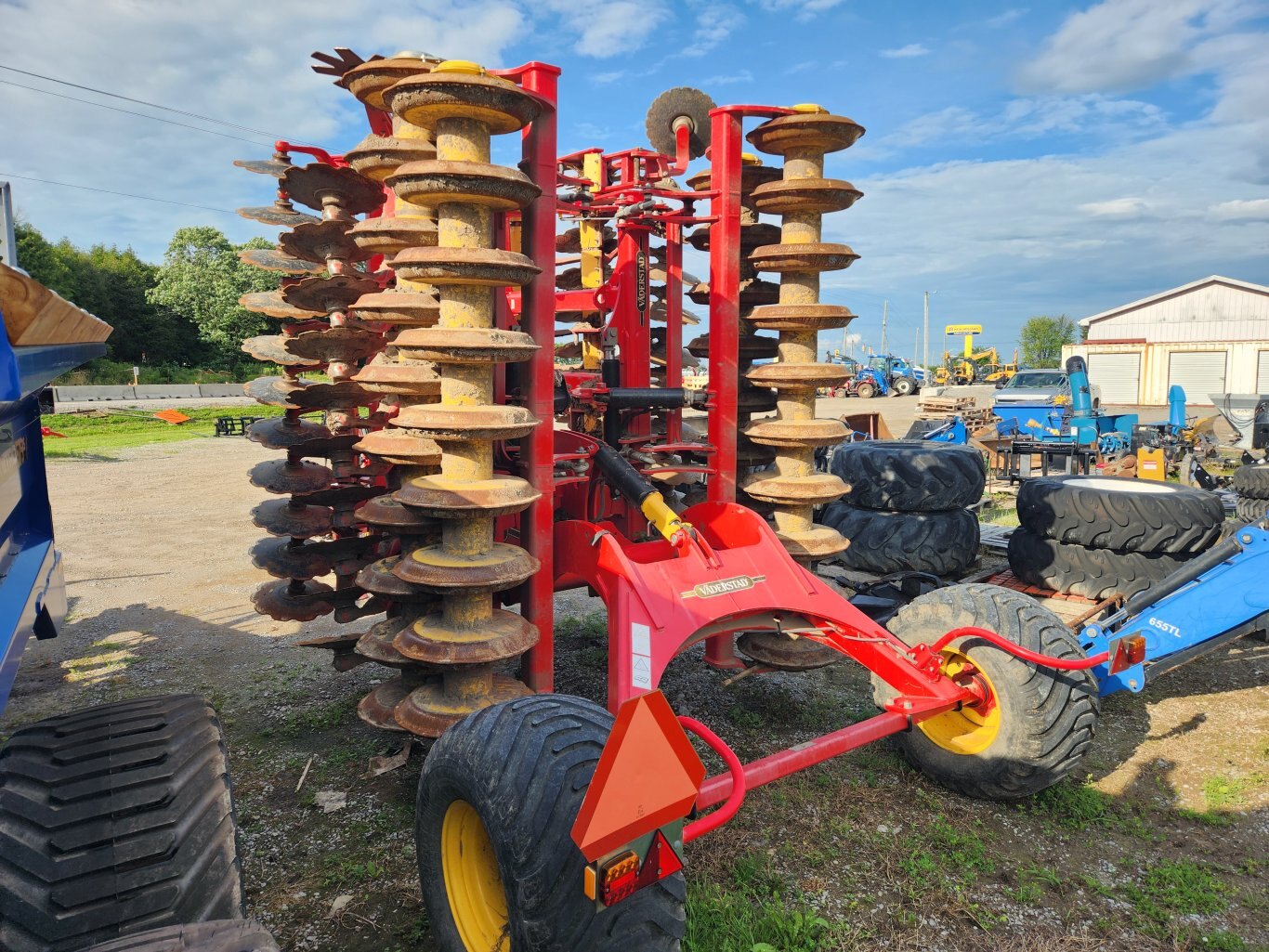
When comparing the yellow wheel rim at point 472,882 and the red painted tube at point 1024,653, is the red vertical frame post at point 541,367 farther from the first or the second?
the red painted tube at point 1024,653

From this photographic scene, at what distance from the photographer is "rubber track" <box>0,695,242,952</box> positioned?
5.58ft

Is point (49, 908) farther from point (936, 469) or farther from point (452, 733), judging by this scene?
point (936, 469)

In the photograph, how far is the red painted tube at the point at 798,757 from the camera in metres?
2.42

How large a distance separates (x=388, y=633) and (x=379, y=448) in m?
0.83

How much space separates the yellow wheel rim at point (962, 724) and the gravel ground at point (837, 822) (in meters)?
0.26

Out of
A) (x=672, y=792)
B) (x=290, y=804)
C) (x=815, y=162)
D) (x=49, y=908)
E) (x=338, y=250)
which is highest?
(x=815, y=162)

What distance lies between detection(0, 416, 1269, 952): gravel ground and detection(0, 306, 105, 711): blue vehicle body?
53.2 inches

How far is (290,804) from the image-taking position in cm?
377

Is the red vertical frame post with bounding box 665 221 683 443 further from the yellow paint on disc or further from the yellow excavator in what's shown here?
the yellow excavator

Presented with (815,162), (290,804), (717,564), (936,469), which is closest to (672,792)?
(717,564)

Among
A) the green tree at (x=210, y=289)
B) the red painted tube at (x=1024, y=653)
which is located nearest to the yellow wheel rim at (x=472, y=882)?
the red painted tube at (x=1024, y=653)

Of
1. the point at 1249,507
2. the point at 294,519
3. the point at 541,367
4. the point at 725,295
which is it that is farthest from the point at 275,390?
the point at 1249,507

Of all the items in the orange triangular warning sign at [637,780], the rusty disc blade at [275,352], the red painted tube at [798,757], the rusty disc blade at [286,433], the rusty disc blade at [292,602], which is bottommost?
the rusty disc blade at [292,602]

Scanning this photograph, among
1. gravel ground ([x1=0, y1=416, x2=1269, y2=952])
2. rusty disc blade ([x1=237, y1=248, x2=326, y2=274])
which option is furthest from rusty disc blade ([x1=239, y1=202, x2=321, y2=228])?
gravel ground ([x1=0, y1=416, x2=1269, y2=952])
